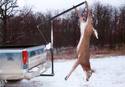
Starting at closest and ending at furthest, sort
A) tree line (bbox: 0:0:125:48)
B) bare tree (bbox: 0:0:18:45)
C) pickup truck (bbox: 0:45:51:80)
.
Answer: tree line (bbox: 0:0:125:48) < pickup truck (bbox: 0:45:51:80) < bare tree (bbox: 0:0:18:45)

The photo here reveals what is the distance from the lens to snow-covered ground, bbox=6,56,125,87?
10.7 metres

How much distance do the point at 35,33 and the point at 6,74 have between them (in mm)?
9245

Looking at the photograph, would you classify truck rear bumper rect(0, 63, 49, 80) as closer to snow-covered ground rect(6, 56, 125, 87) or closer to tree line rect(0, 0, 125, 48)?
tree line rect(0, 0, 125, 48)

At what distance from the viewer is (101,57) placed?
1636 cm

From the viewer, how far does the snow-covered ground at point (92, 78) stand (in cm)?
1068

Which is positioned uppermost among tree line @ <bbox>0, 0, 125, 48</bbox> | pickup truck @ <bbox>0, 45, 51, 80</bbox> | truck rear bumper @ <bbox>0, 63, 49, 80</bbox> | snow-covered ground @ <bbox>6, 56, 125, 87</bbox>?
tree line @ <bbox>0, 0, 125, 48</bbox>

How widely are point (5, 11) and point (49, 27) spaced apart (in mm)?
8197

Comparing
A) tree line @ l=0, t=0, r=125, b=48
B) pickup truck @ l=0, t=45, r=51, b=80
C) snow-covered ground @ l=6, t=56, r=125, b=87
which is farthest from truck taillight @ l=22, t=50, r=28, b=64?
snow-covered ground @ l=6, t=56, r=125, b=87

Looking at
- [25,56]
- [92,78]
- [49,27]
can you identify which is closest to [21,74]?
[25,56]

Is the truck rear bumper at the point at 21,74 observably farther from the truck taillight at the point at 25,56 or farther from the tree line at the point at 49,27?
the tree line at the point at 49,27

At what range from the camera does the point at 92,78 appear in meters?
11.3

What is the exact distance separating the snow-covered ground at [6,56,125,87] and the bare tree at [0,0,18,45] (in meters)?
4.84

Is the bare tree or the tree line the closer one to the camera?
the tree line

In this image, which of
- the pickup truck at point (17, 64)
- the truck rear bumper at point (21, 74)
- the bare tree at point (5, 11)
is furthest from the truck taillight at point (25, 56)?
the bare tree at point (5, 11)
